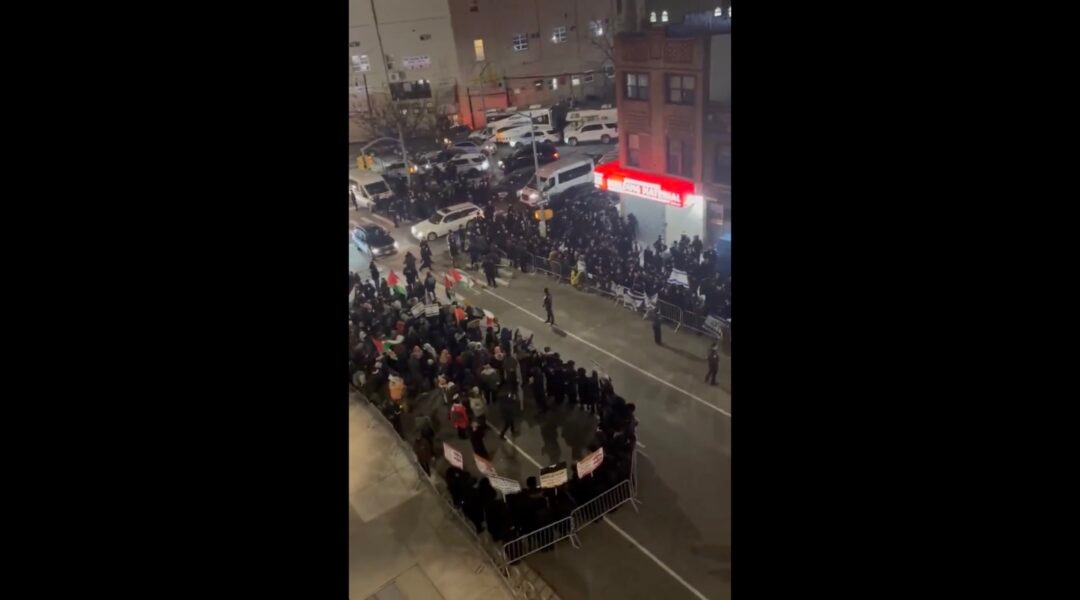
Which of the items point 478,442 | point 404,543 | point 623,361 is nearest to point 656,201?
point 623,361

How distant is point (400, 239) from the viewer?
14.8 metres

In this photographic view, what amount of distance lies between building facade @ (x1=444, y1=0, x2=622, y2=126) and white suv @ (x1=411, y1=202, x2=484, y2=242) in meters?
2.31

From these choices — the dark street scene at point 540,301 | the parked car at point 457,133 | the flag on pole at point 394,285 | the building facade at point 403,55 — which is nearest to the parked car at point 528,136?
the dark street scene at point 540,301

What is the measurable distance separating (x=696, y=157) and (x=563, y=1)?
12.5 ft

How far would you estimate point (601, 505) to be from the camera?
283 inches

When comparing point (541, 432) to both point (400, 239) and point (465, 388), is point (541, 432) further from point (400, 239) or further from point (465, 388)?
point (400, 239)

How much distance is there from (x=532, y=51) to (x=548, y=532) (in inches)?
354

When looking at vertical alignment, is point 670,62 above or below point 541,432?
above

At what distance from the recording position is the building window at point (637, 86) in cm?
1191

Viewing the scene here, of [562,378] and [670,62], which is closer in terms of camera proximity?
[562,378]

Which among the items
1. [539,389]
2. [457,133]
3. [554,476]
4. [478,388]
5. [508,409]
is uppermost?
[457,133]

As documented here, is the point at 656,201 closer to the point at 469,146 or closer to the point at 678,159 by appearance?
the point at 678,159

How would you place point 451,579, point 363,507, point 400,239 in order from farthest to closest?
1. point 400,239
2. point 363,507
3. point 451,579

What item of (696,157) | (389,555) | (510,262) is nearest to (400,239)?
(510,262)
